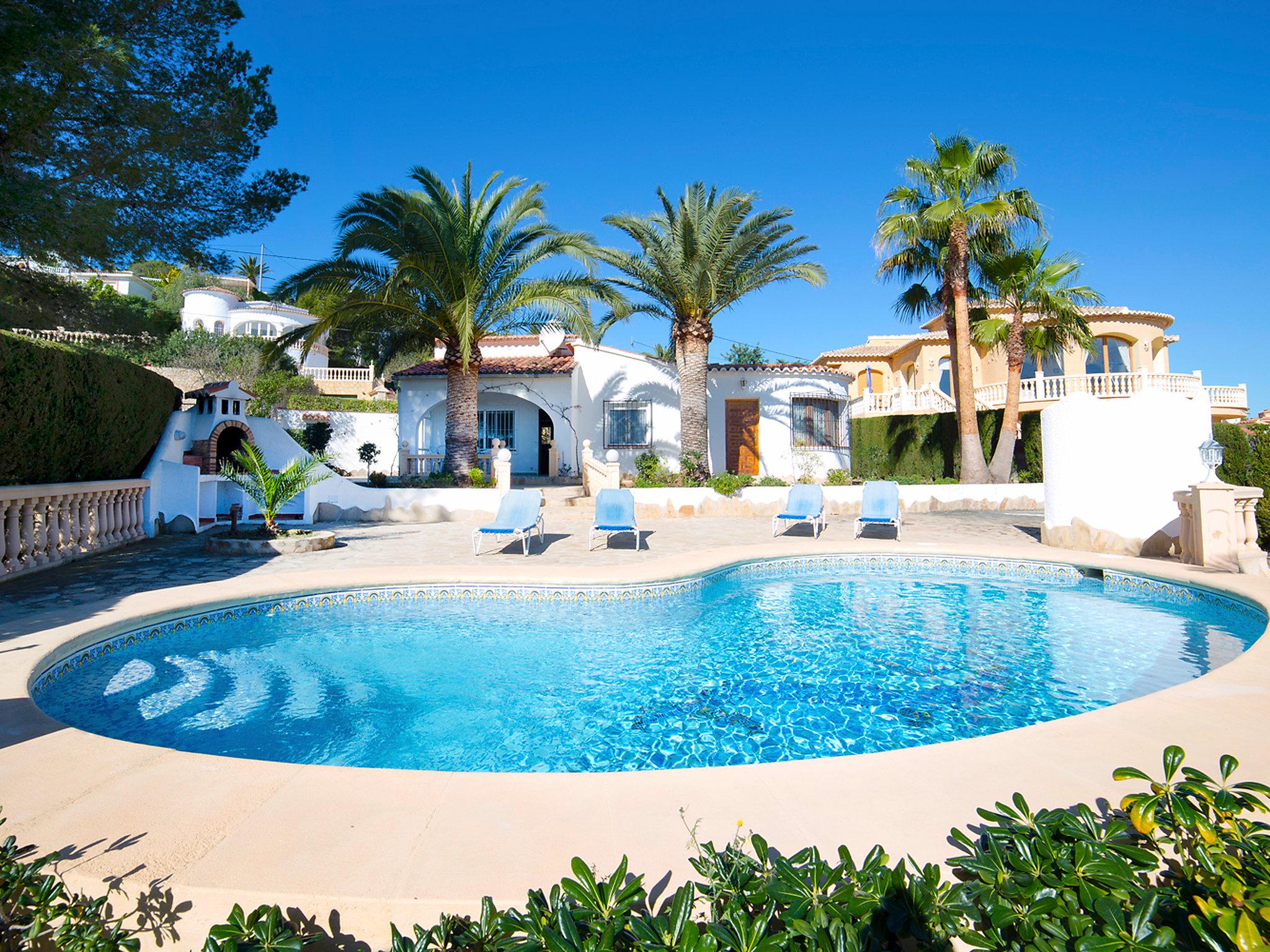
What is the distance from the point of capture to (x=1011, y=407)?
20781 mm

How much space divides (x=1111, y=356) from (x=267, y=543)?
3730cm

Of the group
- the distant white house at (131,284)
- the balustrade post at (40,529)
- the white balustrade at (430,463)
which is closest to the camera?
the balustrade post at (40,529)

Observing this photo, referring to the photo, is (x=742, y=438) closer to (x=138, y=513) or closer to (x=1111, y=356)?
(x=138, y=513)

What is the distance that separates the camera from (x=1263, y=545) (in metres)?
10.4

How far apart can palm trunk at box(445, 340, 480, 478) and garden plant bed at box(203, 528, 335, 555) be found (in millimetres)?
6348

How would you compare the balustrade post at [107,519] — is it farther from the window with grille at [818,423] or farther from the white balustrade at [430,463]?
the window with grille at [818,423]

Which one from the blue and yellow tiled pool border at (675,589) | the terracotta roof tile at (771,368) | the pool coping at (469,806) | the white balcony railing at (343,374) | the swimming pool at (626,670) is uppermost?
the white balcony railing at (343,374)

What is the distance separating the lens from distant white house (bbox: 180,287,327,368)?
43156mm

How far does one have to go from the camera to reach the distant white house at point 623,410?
74.0ft

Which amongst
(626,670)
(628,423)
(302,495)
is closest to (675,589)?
(626,670)

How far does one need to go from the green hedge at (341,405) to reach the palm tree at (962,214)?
2084 centimetres

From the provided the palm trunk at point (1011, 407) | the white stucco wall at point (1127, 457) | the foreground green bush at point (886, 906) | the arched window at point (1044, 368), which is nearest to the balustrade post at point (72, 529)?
the foreground green bush at point (886, 906)

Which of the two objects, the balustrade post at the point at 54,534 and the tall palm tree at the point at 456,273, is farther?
the tall palm tree at the point at 456,273

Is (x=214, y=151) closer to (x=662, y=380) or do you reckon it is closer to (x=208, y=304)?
(x=662, y=380)
